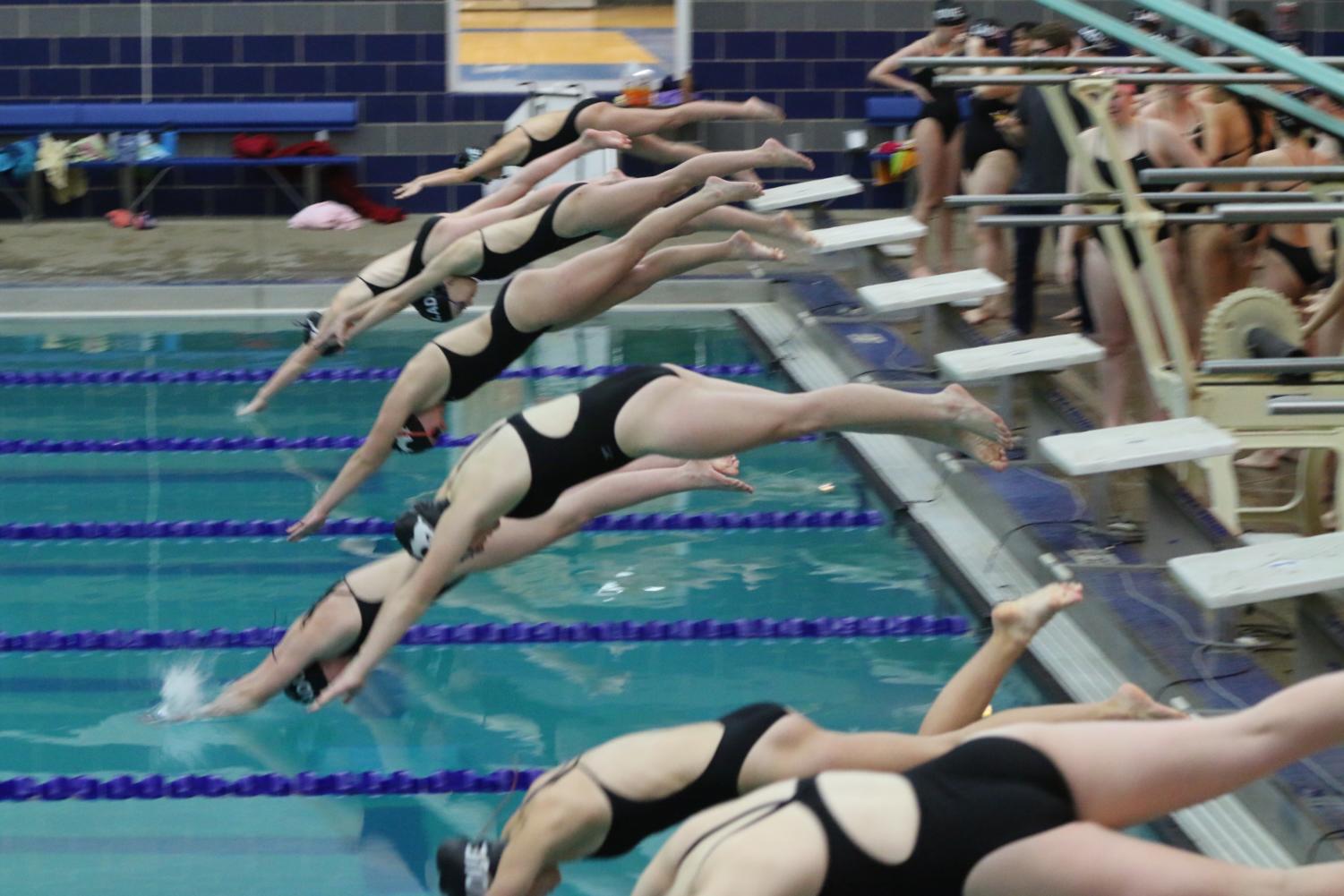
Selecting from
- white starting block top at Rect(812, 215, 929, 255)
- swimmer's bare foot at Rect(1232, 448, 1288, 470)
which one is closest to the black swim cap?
swimmer's bare foot at Rect(1232, 448, 1288, 470)

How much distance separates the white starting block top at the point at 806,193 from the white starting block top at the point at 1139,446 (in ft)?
11.9

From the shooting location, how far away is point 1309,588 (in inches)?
151

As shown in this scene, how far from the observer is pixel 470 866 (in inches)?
123

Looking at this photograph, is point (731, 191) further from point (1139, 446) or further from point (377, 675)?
point (377, 675)

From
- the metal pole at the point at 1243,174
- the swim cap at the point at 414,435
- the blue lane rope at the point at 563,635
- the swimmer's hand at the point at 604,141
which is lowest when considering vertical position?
the blue lane rope at the point at 563,635

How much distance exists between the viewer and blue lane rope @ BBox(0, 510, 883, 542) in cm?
639

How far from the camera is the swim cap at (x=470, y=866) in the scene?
10.2 ft

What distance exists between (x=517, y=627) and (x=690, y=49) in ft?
25.4

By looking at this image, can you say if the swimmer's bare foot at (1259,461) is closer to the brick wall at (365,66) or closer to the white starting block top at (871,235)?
the white starting block top at (871,235)

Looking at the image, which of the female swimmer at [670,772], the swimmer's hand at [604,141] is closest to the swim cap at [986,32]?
the swimmer's hand at [604,141]

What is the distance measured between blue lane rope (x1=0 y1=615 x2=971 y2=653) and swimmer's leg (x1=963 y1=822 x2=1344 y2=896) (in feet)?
8.84

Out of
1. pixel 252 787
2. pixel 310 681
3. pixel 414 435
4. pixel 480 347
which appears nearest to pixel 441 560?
pixel 310 681

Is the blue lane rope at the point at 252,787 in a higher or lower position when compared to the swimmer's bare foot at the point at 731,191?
lower

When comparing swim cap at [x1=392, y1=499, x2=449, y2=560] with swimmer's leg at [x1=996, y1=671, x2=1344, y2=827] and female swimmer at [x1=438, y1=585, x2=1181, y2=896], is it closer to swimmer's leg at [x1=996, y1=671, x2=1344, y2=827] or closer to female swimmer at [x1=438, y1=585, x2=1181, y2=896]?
female swimmer at [x1=438, y1=585, x2=1181, y2=896]
